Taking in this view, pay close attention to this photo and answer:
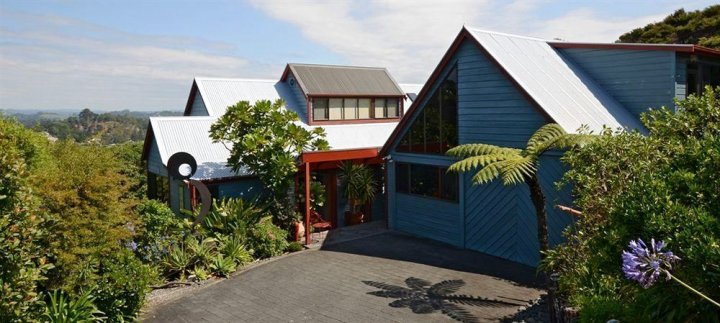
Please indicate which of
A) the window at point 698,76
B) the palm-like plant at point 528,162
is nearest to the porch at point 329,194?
the palm-like plant at point 528,162

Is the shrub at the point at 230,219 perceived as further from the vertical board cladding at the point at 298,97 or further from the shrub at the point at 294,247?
the vertical board cladding at the point at 298,97

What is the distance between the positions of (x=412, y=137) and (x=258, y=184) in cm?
570


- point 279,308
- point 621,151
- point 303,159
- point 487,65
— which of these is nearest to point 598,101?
point 487,65

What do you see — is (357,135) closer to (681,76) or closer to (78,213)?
(681,76)

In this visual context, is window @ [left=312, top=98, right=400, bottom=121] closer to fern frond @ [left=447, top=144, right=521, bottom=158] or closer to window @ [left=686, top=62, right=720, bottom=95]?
fern frond @ [left=447, top=144, right=521, bottom=158]

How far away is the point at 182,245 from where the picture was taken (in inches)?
532

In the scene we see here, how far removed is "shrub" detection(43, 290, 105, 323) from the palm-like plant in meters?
7.69

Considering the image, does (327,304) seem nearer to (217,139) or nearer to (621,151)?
(621,151)

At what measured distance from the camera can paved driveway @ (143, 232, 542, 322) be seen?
1029 centimetres

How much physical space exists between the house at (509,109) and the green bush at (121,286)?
9.21 metres

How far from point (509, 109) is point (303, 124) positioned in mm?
10439

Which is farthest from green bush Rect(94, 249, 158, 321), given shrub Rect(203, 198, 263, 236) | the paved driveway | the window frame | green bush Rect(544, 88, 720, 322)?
the window frame

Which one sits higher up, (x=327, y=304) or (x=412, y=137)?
(x=412, y=137)

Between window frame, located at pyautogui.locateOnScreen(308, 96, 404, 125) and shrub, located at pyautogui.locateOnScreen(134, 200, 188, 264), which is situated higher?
window frame, located at pyautogui.locateOnScreen(308, 96, 404, 125)
